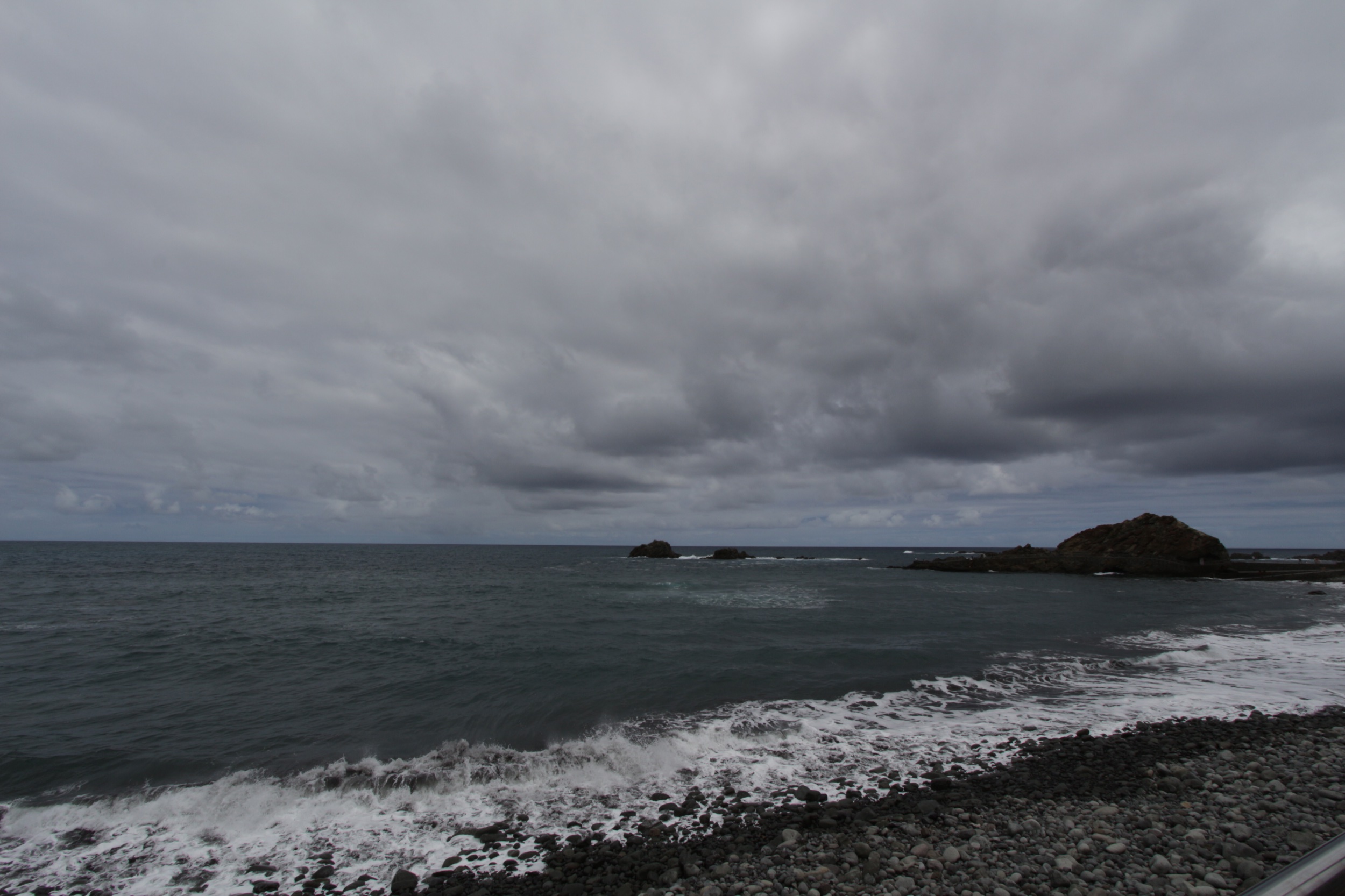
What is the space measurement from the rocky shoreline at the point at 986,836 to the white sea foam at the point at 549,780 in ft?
1.92

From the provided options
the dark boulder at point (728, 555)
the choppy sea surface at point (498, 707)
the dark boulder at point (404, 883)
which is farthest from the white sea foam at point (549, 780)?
the dark boulder at point (728, 555)

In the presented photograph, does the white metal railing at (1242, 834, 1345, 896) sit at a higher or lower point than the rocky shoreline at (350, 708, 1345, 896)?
higher

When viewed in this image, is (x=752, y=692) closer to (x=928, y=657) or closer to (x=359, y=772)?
(x=928, y=657)

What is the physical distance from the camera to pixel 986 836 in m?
8.49

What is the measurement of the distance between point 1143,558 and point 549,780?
88956 mm

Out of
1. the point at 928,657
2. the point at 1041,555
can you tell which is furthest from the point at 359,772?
the point at 1041,555

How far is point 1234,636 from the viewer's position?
88.9 ft

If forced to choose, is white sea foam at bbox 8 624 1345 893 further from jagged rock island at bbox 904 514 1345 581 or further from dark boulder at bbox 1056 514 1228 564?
dark boulder at bbox 1056 514 1228 564

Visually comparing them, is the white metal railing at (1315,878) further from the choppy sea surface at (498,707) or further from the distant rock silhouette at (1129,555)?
the distant rock silhouette at (1129,555)

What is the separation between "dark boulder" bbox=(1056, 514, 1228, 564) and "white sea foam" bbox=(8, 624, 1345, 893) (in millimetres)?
72230

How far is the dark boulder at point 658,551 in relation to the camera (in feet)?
418

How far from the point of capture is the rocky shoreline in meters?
7.50

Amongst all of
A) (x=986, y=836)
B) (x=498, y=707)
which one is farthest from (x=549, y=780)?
(x=986, y=836)

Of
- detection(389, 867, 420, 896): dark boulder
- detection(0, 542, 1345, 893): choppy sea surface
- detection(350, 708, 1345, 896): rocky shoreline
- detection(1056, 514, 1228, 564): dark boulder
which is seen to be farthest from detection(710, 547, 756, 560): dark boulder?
detection(389, 867, 420, 896): dark boulder
